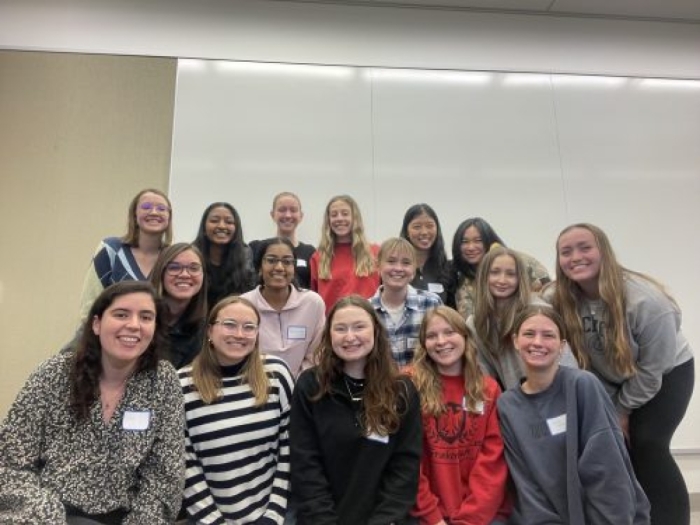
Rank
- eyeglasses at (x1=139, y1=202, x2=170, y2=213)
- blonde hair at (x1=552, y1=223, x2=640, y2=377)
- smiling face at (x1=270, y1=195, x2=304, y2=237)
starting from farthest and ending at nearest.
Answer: smiling face at (x1=270, y1=195, x2=304, y2=237) < eyeglasses at (x1=139, y1=202, x2=170, y2=213) < blonde hair at (x1=552, y1=223, x2=640, y2=377)

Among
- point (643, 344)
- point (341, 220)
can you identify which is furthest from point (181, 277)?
point (643, 344)

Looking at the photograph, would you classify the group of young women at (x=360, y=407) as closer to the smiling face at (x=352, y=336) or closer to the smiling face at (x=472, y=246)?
the smiling face at (x=352, y=336)

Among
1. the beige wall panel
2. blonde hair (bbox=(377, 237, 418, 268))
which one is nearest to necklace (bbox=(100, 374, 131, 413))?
blonde hair (bbox=(377, 237, 418, 268))

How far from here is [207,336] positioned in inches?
71.4

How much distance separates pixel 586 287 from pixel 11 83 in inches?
A: 181

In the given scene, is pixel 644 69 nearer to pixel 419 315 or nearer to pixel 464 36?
pixel 464 36

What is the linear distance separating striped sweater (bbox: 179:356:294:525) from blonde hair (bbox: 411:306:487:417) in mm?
586

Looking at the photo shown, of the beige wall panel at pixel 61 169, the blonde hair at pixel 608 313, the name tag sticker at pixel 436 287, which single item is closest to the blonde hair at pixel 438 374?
the blonde hair at pixel 608 313

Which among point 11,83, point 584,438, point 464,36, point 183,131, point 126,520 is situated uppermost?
point 464,36

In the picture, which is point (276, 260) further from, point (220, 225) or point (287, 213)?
point (287, 213)

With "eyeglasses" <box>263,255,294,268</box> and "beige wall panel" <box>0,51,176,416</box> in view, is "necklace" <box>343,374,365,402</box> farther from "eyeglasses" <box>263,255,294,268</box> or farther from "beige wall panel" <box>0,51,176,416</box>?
"beige wall panel" <box>0,51,176,416</box>

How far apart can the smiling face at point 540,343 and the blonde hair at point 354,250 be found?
108 centimetres

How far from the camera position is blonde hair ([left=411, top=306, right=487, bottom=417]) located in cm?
180

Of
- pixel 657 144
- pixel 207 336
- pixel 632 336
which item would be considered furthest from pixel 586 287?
pixel 657 144
